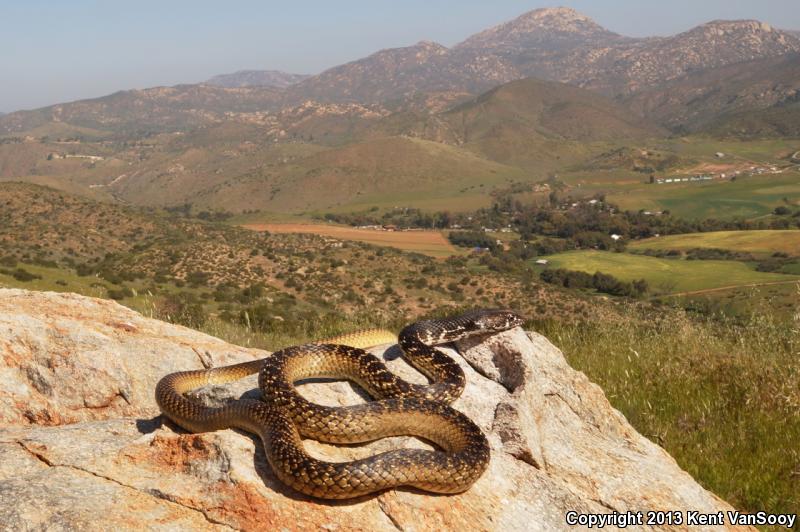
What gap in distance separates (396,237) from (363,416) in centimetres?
14144

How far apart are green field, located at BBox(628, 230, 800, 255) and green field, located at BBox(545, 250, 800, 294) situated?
38.2 feet

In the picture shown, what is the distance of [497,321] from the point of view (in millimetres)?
7684

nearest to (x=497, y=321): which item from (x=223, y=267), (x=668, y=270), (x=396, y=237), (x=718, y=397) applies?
(x=718, y=397)

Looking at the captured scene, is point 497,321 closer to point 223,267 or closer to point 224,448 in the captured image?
point 224,448

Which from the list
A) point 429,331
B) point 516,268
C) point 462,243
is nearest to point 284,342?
point 429,331

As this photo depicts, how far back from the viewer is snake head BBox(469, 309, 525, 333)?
767 cm

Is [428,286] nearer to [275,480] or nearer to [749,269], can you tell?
[275,480]

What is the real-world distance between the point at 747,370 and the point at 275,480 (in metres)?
8.19

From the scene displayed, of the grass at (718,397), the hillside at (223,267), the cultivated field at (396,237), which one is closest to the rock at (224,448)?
the grass at (718,397)

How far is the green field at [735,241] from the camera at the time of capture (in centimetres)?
12381

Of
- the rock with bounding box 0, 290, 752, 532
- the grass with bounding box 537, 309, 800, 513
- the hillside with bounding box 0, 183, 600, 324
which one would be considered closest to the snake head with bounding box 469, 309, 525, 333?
the rock with bounding box 0, 290, 752, 532

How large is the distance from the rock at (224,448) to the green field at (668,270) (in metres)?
92.7

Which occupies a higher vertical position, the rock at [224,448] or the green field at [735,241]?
the rock at [224,448]

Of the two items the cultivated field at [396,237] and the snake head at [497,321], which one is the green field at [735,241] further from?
the snake head at [497,321]
